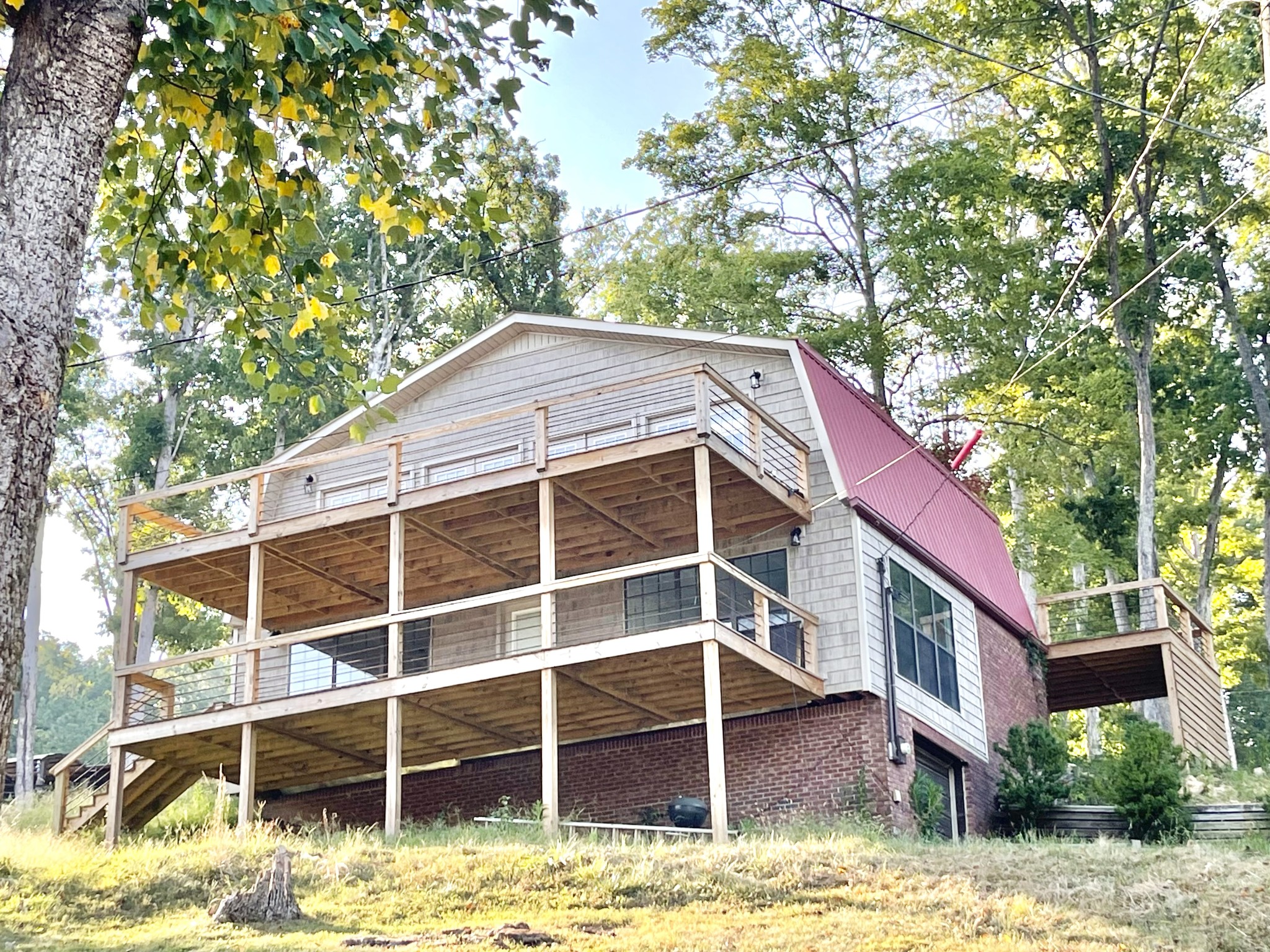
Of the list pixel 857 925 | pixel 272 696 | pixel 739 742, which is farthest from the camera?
pixel 272 696

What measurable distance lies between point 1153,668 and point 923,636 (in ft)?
22.7

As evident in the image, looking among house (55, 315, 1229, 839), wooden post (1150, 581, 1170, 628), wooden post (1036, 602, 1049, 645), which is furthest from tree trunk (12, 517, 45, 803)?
wooden post (1150, 581, 1170, 628)

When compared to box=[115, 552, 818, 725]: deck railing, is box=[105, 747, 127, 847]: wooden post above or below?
below

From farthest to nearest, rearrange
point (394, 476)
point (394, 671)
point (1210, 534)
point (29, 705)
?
point (1210, 534) → point (29, 705) → point (394, 476) → point (394, 671)

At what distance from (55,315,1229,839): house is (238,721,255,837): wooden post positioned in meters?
0.05

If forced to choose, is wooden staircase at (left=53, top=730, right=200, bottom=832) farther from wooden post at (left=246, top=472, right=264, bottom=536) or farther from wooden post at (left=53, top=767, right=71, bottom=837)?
wooden post at (left=246, top=472, right=264, bottom=536)

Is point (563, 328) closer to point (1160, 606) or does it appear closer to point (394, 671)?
point (394, 671)

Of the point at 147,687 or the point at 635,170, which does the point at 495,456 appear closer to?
the point at 147,687

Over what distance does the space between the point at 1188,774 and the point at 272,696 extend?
14.2 meters

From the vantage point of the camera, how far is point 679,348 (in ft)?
72.1

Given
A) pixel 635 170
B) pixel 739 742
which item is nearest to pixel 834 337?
pixel 635 170

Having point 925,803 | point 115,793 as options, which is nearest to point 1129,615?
point 925,803

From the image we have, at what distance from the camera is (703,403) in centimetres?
1822

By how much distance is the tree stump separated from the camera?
12602mm
